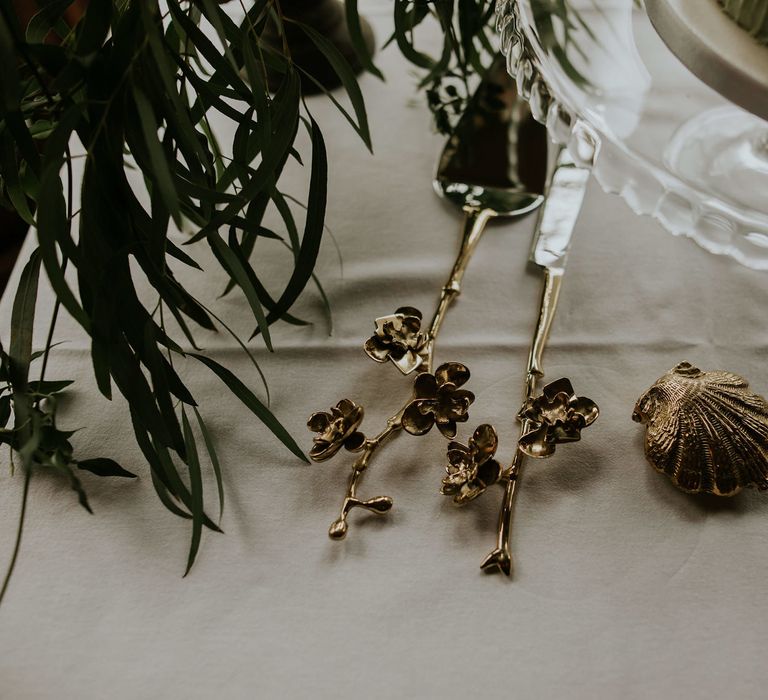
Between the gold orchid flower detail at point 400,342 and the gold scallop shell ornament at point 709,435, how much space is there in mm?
148

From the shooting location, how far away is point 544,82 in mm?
424

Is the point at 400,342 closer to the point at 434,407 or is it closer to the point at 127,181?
the point at 434,407

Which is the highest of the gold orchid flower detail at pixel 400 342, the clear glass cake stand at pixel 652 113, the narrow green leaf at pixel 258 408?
the clear glass cake stand at pixel 652 113

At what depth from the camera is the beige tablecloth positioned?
16.1 inches

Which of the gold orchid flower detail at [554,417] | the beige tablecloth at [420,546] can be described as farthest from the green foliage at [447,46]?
the gold orchid flower detail at [554,417]

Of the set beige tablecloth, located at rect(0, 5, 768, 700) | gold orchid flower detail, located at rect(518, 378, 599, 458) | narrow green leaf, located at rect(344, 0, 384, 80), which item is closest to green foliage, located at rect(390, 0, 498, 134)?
narrow green leaf, located at rect(344, 0, 384, 80)

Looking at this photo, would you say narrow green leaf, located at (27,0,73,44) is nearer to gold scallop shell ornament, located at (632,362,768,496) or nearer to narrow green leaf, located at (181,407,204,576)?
narrow green leaf, located at (181,407,204,576)

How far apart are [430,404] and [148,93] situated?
229 millimetres

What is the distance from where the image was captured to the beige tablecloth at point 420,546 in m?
0.41

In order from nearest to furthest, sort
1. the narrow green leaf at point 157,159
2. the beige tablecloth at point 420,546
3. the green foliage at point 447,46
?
the narrow green leaf at point 157,159 → the beige tablecloth at point 420,546 → the green foliage at point 447,46

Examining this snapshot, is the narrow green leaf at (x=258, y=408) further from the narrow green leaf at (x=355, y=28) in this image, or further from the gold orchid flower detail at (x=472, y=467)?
the narrow green leaf at (x=355, y=28)

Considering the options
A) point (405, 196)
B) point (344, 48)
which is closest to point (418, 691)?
point (405, 196)

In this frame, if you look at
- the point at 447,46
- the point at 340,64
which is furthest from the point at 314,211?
the point at 447,46

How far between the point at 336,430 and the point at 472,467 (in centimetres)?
8
